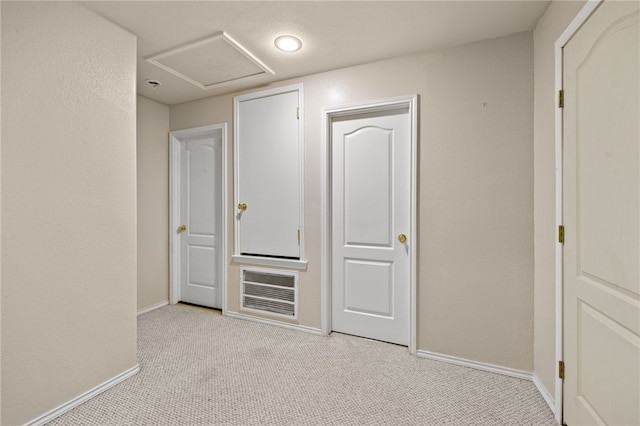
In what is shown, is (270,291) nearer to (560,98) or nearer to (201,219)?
(201,219)

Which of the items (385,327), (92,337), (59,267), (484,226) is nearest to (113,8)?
(59,267)

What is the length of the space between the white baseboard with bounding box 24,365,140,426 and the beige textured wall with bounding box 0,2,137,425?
1.2 inches

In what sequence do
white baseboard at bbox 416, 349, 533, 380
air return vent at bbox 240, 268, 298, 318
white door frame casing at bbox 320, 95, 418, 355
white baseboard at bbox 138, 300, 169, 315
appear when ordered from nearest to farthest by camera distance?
white baseboard at bbox 416, 349, 533, 380, white door frame casing at bbox 320, 95, 418, 355, air return vent at bbox 240, 268, 298, 318, white baseboard at bbox 138, 300, 169, 315

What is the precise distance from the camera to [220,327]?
291 centimetres

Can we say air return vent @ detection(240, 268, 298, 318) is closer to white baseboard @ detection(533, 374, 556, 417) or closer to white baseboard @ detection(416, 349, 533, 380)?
white baseboard @ detection(416, 349, 533, 380)

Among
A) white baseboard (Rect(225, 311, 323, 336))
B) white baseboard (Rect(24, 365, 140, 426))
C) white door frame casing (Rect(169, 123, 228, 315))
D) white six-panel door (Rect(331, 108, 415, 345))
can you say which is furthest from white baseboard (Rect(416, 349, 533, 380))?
white door frame casing (Rect(169, 123, 228, 315))

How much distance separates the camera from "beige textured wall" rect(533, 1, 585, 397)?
5.62ft

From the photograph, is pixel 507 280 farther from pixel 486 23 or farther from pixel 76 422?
pixel 76 422

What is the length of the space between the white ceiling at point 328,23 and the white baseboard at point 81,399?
2393mm

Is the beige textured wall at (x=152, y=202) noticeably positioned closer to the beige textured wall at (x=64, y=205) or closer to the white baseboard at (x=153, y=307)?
the white baseboard at (x=153, y=307)

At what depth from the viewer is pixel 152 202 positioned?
3439mm
